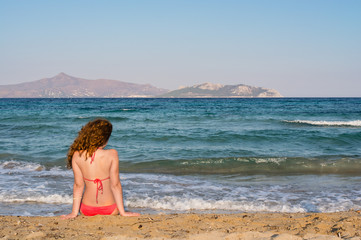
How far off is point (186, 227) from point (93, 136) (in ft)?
5.15

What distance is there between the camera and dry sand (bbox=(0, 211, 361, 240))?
3697 millimetres

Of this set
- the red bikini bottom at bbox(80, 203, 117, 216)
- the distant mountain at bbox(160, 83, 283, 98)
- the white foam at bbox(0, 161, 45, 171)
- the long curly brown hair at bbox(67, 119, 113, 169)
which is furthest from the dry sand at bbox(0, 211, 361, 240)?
the distant mountain at bbox(160, 83, 283, 98)

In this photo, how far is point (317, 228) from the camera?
399 centimetres

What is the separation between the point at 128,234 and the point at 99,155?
992 mm

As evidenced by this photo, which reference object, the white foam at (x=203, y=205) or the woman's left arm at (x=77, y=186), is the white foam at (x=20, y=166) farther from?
the woman's left arm at (x=77, y=186)

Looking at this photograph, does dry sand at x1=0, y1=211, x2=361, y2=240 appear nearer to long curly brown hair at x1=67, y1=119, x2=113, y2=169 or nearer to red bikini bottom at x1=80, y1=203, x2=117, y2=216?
red bikini bottom at x1=80, y1=203, x2=117, y2=216

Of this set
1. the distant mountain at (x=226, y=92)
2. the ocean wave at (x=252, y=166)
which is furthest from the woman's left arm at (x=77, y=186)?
the distant mountain at (x=226, y=92)

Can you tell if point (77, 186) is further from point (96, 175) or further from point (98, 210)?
point (98, 210)

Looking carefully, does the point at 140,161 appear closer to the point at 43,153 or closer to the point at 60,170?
the point at 60,170

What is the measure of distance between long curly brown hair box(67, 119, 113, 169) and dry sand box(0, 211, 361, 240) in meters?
0.88

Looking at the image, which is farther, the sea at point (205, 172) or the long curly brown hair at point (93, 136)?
the sea at point (205, 172)

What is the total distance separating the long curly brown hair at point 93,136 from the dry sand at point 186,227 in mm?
884

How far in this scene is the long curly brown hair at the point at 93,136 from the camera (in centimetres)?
398

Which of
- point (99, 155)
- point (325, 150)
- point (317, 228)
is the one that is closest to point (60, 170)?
point (99, 155)
